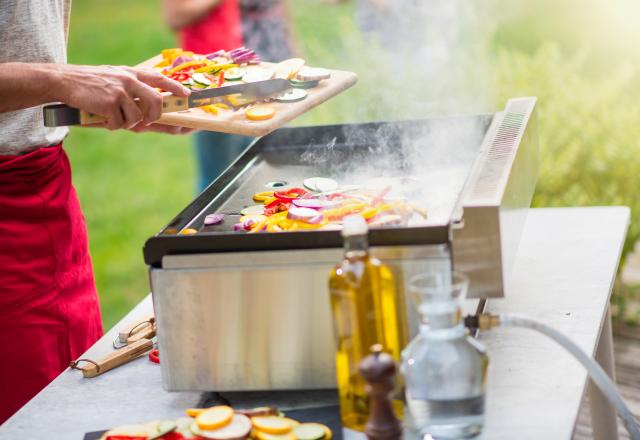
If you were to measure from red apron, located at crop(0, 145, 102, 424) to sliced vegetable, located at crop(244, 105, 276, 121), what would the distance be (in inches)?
20.1

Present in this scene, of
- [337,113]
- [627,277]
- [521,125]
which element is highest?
[521,125]

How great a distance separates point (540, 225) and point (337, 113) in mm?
2253

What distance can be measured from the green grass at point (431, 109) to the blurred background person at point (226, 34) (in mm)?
335

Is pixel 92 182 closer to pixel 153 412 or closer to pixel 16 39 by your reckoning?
pixel 16 39

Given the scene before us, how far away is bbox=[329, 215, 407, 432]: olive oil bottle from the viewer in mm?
1478

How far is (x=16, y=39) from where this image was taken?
7.12 ft

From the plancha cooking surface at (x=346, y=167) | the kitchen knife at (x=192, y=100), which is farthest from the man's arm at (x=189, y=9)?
the kitchen knife at (x=192, y=100)

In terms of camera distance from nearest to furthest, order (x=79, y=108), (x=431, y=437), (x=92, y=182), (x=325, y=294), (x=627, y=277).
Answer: (x=431, y=437) → (x=325, y=294) → (x=79, y=108) → (x=627, y=277) → (x=92, y=182)

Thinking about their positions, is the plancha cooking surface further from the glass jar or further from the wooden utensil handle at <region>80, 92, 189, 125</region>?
the glass jar

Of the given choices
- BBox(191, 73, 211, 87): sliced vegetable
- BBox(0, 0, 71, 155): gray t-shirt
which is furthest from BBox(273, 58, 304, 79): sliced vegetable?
BBox(0, 0, 71, 155): gray t-shirt

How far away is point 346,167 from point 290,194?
10.6 inches

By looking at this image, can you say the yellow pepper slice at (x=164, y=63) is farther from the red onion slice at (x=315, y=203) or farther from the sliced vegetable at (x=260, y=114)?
the red onion slice at (x=315, y=203)

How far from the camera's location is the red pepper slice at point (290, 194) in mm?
2002

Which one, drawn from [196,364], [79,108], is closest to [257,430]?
[196,364]
